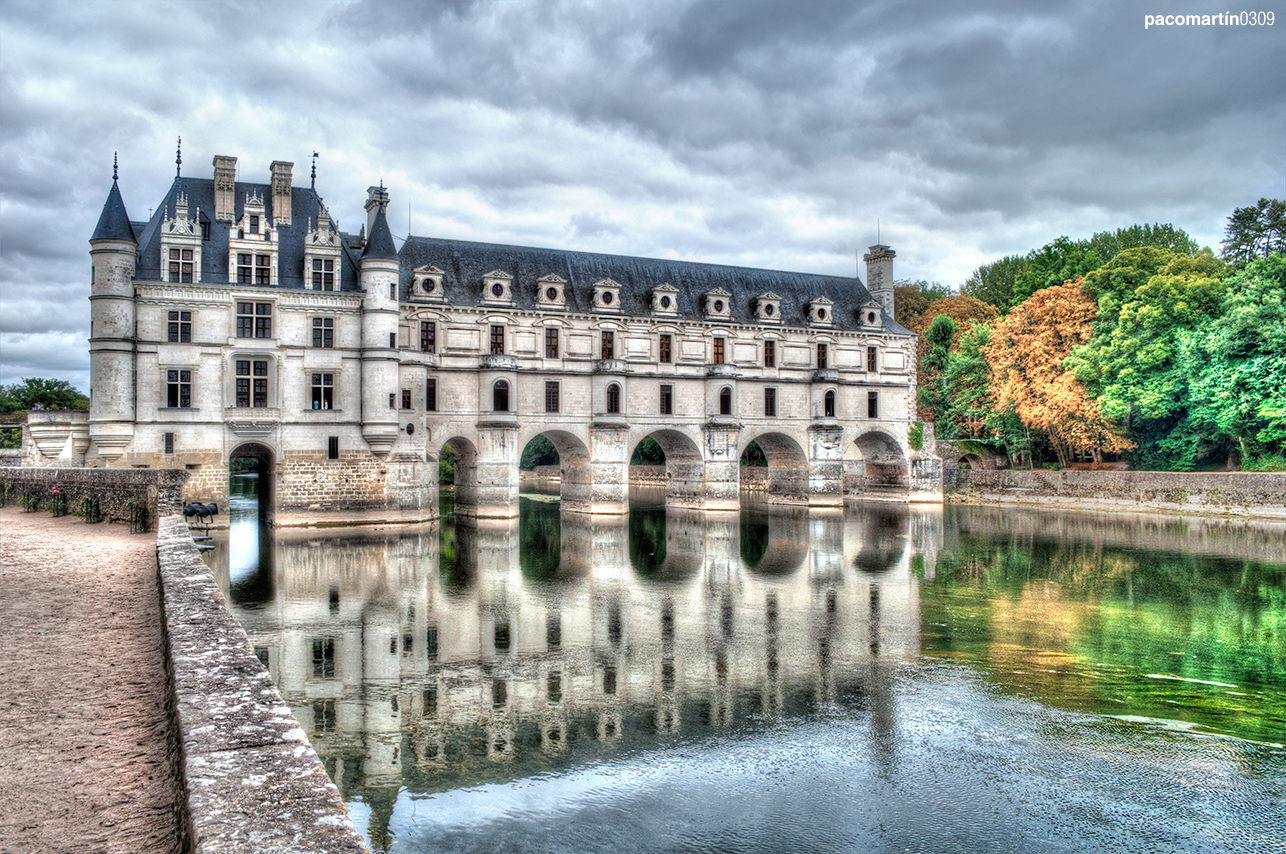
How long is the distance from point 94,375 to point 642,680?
28.2 metres

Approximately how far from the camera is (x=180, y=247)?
33719mm

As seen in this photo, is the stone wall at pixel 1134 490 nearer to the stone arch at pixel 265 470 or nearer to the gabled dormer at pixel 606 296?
the gabled dormer at pixel 606 296

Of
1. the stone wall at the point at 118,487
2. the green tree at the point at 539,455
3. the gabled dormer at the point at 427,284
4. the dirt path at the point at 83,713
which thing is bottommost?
the dirt path at the point at 83,713

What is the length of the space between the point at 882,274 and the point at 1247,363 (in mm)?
19577

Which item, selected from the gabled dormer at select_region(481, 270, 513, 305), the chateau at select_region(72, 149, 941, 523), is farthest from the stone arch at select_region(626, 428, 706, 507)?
the gabled dormer at select_region(481, 270, 513, 305)

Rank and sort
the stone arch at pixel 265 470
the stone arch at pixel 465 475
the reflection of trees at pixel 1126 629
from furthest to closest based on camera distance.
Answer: the stone arch at pixel 465 475 → the stone arch at pixel 265 470 → the reflection of trees at pixel 1126 629

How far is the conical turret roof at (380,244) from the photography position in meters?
35.9

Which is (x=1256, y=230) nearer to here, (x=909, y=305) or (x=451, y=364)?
(x=909, y=305)

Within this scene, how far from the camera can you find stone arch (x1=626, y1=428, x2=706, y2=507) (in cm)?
4638

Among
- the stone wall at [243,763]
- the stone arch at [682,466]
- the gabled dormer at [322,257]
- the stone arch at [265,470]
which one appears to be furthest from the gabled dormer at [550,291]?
the stone wall at [243,763]

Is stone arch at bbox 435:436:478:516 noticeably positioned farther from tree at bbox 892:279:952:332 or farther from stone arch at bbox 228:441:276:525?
tree at bbox 892:279:952:332

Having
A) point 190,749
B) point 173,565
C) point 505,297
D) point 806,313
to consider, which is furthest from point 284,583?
point 806,313

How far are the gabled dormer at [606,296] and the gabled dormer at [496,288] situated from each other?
4620 millimetres

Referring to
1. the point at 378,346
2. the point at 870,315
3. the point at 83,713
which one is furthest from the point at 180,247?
the point at 870,315
